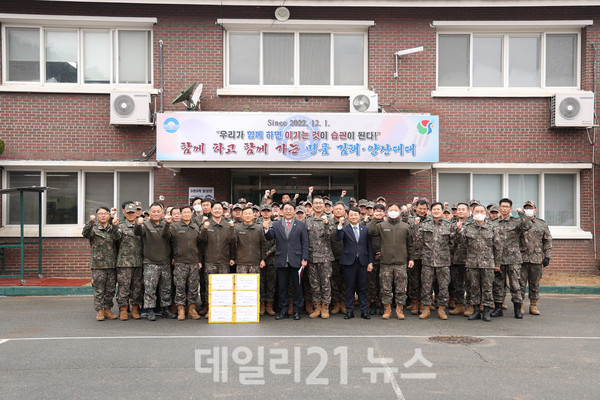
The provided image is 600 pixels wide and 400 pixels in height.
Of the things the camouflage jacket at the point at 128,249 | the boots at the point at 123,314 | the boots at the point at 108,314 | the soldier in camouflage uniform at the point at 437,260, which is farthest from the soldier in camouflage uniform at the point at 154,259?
the soldier in camouflage uniform at the point at 437,260

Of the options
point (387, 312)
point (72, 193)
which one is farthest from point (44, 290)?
point (387, 312)

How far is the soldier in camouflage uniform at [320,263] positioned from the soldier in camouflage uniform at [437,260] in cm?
164

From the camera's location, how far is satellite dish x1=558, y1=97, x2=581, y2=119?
13305 millimetres

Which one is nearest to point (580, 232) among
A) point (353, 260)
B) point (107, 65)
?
point (353, 260)

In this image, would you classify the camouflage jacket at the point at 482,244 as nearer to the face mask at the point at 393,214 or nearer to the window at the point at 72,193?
the face mask at the point at 393,214

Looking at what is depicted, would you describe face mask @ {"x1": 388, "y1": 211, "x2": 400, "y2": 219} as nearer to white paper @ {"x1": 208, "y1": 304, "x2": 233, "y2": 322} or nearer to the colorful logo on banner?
white paper @ {"x1": 208, "y1": 304, "x2": 233, "y2": 322}

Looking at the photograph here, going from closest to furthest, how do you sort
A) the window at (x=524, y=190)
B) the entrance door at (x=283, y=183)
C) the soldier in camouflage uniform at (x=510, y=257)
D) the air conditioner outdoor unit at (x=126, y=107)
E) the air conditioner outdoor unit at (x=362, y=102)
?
the soldier in camouflage uniform at (x=510, y=257), the air conditioner outdoor unit at (x=126, y=107), the air conditioner outdoor unit at (x=362, y=102), the window at (x=524, y=190), the entrance door at (x=283, y=183)

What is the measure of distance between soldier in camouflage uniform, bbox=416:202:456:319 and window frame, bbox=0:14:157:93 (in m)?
7.92

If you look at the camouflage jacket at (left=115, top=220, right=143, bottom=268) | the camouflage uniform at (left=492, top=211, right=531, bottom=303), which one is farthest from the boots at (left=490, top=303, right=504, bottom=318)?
the camouflage jacket at (left=115, top=220, right=143, bottom=268)

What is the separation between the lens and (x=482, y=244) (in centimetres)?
916

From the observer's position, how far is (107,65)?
45.2 feet

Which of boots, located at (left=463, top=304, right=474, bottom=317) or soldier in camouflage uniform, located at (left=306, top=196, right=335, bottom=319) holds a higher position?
soldier in camouflage uniform, located at (left=306, top=196, right=335, bottom=319)

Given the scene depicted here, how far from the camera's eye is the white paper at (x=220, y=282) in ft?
28.8

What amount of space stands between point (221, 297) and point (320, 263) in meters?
1.78
